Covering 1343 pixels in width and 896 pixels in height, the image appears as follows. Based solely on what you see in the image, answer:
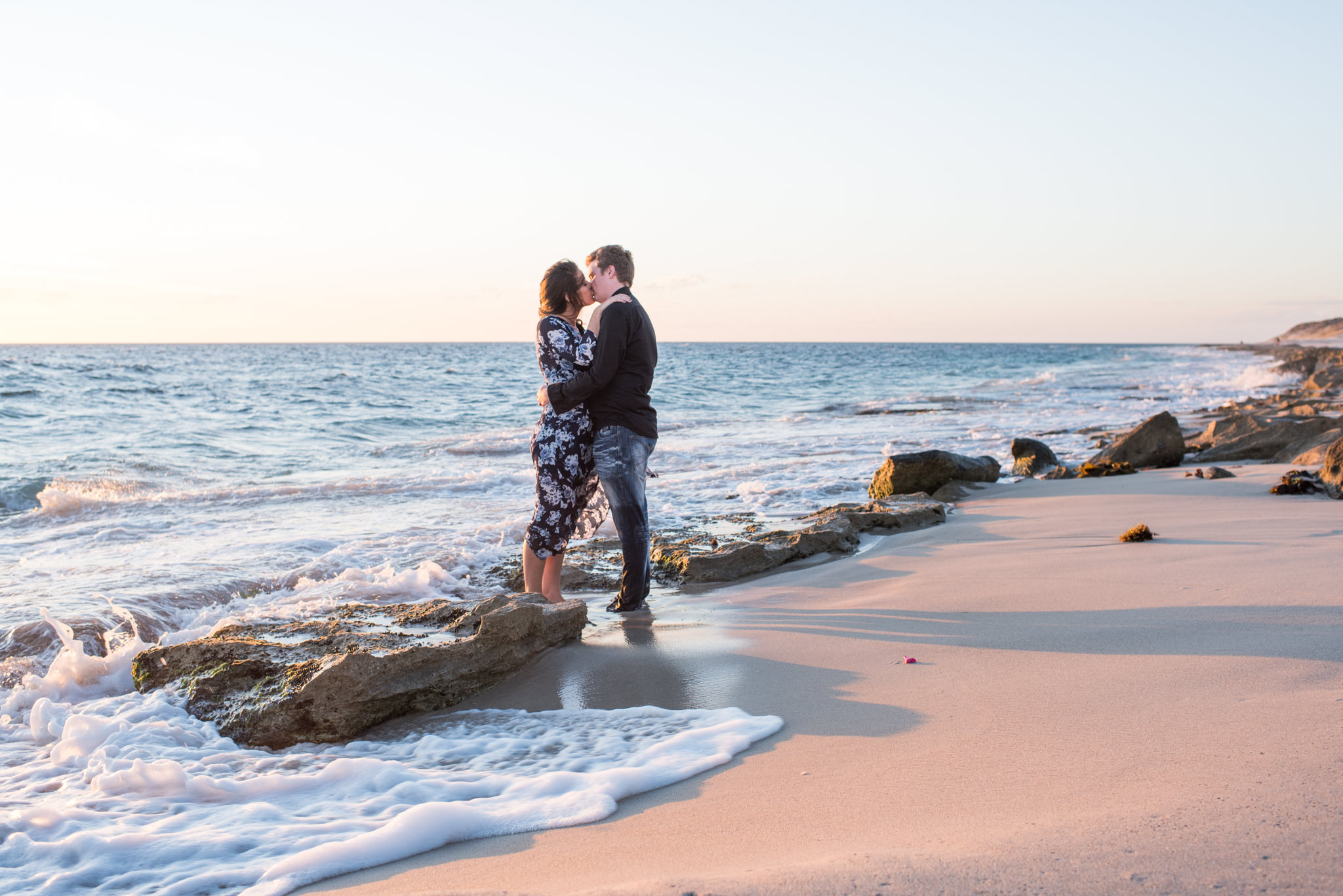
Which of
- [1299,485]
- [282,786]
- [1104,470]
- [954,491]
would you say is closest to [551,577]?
[282,786]

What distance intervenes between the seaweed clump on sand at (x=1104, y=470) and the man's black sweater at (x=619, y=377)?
6057mm

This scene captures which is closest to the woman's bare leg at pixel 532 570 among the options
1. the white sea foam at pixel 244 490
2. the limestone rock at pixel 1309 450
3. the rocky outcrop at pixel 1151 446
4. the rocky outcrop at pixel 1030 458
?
the white sea foam at pixel 244 490

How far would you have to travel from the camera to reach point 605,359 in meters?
4.49

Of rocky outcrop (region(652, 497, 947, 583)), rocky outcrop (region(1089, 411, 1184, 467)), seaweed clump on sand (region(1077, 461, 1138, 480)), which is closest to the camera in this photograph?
rocky outcrop (region(652, 497, 947, 583))

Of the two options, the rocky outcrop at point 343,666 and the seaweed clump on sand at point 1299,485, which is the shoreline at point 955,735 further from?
the seaweed clump on sand at point 1299,485

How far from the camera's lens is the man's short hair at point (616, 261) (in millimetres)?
4547

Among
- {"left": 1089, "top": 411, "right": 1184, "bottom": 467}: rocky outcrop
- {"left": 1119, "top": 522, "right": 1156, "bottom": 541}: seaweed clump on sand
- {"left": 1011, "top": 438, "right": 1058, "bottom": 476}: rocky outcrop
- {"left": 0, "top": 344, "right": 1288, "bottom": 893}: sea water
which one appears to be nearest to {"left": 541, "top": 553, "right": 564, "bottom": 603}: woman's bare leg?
{"left": 0, "top": 344, "right": 1288, "bottom": 893}: sea water

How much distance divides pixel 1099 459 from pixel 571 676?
7.96 m

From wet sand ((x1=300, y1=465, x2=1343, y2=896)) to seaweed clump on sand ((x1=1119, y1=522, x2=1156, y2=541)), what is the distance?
0.26 meters

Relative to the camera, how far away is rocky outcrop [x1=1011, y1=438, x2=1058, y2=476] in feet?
31.7

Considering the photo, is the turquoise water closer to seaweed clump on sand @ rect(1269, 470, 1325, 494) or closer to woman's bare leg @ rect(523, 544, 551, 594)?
woman's bare leg @ rect(523, 544, 551, 594)

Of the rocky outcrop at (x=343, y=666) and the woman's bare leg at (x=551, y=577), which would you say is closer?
the rocky outcrop at (x=343, y=666)

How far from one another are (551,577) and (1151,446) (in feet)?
25.1

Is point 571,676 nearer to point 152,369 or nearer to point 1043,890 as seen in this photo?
point 1043,890
